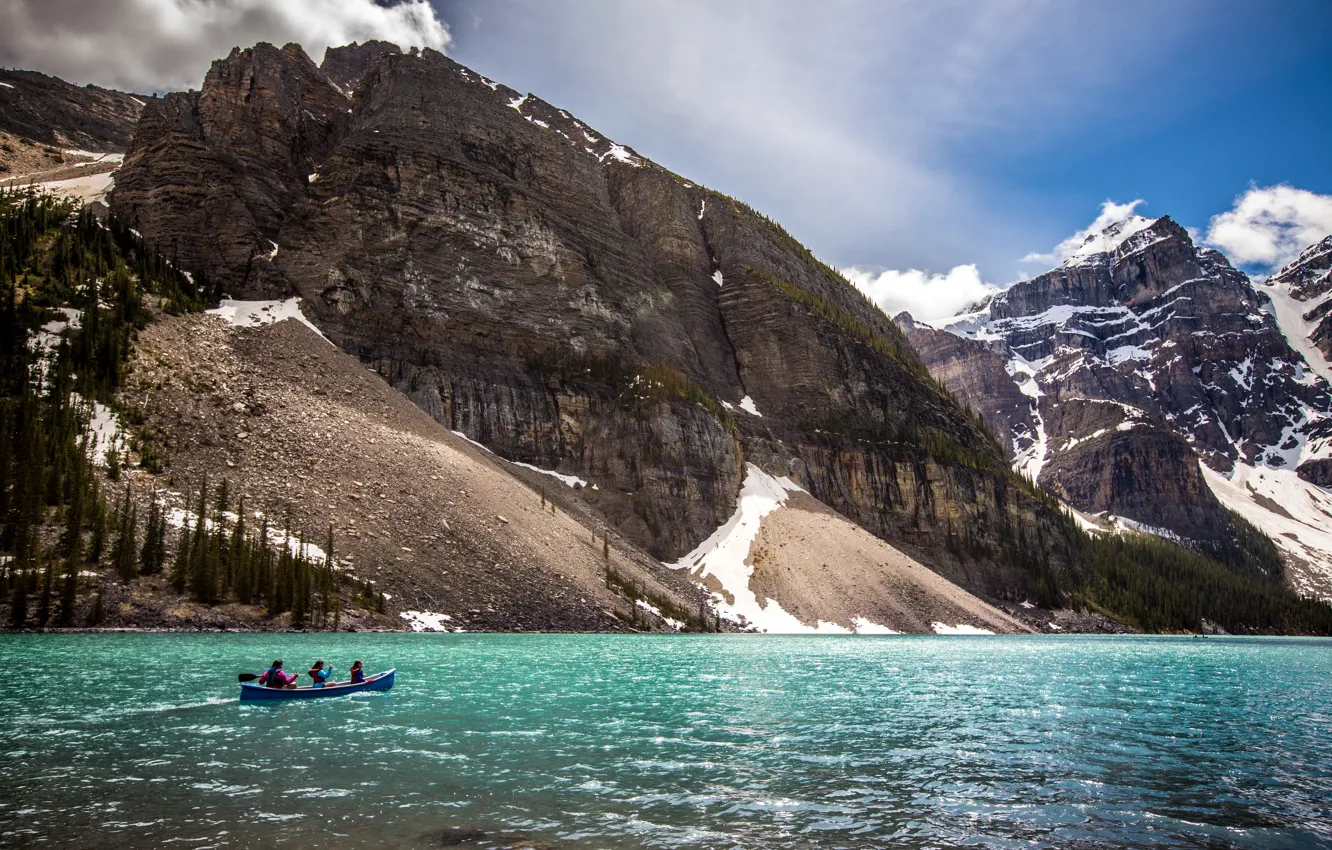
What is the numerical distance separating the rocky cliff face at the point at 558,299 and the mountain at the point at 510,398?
0.48m

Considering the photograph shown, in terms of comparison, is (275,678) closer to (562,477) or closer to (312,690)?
(312,690)

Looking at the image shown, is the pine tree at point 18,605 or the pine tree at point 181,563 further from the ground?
the pine tree at point 181,563

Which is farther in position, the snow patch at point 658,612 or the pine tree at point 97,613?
the snow patch at point 658,612

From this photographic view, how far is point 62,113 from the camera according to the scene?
172625 millimetres

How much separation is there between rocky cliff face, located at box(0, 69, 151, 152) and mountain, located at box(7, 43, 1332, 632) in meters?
52.4

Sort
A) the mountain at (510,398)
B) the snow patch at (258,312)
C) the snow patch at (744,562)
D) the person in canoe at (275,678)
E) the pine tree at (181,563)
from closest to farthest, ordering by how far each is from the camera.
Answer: the person in canoe at (275,678) < the pine tree at (181,563) < the mountain at (510,398) < the snow patch at (258,312) < the snow patch at (744,562)

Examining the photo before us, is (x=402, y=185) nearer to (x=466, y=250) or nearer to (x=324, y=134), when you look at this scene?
(x=466, y=250)

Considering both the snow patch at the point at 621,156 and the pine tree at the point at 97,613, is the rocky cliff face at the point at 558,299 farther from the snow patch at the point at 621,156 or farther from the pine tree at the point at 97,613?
the pine tree at the point at 97,613

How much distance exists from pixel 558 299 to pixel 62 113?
13374 cm

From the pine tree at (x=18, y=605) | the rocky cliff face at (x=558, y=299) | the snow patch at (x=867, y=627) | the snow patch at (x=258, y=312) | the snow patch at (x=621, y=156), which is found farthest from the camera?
the snow patch at (x=621, y=156)

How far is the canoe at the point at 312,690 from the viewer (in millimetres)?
27109

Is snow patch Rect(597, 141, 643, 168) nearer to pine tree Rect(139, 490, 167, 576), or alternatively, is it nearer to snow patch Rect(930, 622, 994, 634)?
snow patch Rect(930, 622, 994, 634)

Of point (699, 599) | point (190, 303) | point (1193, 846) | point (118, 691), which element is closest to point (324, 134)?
point (190, 303)

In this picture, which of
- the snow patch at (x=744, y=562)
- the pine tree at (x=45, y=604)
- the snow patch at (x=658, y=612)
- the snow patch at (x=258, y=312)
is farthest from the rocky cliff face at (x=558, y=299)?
the pine tree at (x=45, y=604)
